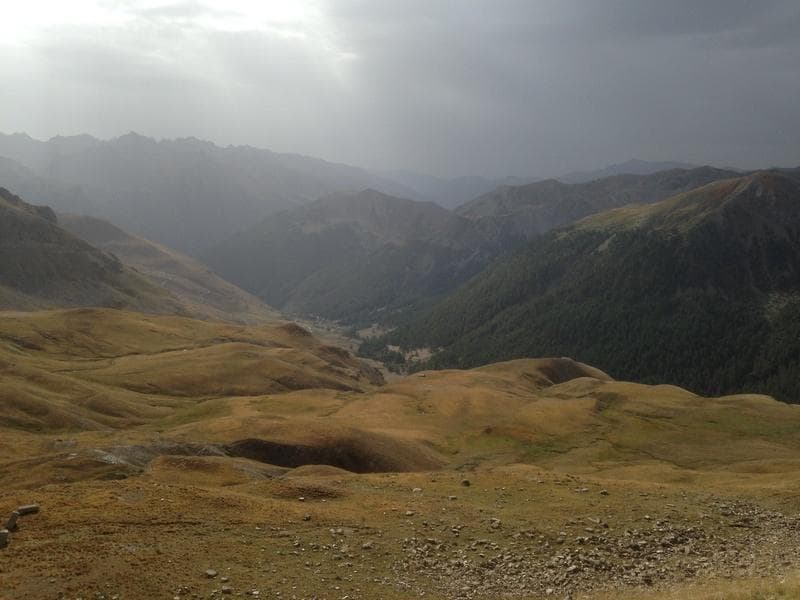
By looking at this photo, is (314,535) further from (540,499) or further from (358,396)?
(358,396)

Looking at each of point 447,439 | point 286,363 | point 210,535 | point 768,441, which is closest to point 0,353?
point 286,363

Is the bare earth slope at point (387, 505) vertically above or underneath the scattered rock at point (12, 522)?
underneath

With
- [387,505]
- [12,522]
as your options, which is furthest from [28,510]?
[387,505]

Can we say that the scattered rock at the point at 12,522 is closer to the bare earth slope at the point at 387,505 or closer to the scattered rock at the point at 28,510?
the bare earth slope at the point at 387,505

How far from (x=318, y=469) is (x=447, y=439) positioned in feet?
130

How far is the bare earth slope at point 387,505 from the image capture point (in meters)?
28.5

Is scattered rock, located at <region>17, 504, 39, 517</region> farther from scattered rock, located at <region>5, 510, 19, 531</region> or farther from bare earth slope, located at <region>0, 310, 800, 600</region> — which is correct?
scattered rock, located at <region>5, 510, 19, 531</region>

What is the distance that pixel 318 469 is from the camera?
54656 mm

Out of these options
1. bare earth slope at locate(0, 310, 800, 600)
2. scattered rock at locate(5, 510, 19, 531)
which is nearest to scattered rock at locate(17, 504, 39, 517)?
bare earth slope at locate(0, 310, 800, 600)

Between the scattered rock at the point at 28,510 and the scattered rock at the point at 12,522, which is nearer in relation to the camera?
the scattered rock at the point at 12,522

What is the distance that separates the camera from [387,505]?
130 ft

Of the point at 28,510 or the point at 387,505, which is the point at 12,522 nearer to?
the point at 28,510

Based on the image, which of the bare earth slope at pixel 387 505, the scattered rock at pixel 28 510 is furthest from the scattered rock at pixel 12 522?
the scattered rock at pixel 28 510

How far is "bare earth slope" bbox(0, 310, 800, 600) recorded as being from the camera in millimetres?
28500
